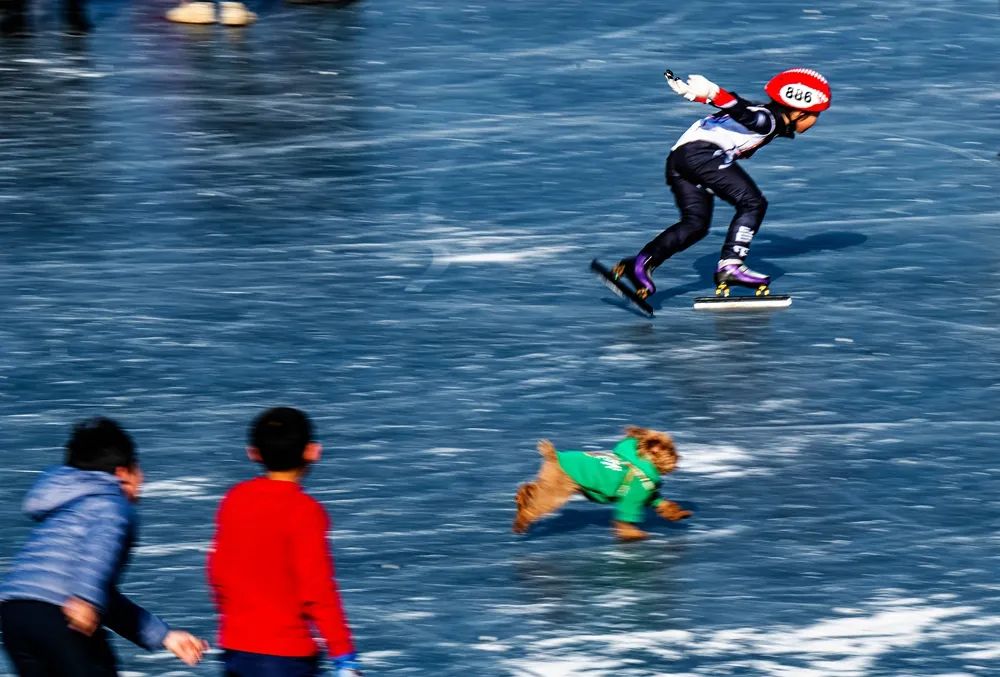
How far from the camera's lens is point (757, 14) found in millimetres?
23953

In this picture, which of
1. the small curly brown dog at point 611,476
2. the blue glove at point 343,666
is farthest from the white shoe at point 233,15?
the blue glove at point 343,666

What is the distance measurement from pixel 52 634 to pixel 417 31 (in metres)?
17.7

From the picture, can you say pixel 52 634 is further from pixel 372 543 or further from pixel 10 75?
pixel 10 75

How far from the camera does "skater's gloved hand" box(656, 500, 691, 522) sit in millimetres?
9086

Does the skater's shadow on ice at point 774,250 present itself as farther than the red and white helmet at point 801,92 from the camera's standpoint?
Yes

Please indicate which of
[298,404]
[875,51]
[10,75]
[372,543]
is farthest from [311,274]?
[875,51]

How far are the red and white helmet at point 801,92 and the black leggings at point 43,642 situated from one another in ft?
26.0

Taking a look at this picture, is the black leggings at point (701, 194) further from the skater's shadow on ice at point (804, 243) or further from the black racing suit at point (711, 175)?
the skater's shadow on ice at point (804, 243)

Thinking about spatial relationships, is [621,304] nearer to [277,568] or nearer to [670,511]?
[670,511]

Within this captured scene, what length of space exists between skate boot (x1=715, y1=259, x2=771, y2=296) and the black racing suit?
209mm

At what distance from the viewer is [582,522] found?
9.66 metres

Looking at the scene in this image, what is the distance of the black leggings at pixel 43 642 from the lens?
6.04m

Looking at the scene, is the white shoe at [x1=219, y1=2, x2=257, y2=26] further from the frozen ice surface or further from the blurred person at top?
the blurred person at top

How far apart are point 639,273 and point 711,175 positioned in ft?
2.59
